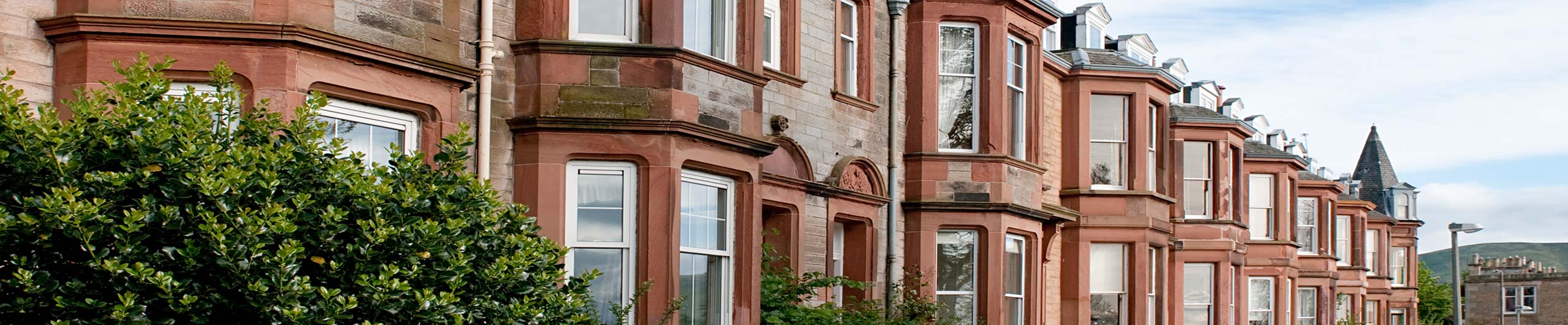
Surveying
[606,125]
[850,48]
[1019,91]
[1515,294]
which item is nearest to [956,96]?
[1019,91]

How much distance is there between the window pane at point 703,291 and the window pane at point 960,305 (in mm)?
6733

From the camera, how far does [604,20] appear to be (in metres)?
14.1


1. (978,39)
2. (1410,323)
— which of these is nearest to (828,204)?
(978,39)

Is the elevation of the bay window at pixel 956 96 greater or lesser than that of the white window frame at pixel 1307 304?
greater

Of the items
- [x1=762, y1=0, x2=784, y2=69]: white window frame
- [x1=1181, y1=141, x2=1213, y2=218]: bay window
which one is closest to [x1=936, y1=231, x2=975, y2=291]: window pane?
[x1=762, y1=0, x2=784, y2=69]: white window frame

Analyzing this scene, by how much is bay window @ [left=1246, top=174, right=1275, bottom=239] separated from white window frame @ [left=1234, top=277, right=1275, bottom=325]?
95cm

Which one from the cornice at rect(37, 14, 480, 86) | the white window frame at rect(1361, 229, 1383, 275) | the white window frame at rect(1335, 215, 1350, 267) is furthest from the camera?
the white window frame at rect(1361, 229, 1383, 275)

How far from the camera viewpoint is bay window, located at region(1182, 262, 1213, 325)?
31.6m

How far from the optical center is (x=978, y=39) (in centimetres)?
2117

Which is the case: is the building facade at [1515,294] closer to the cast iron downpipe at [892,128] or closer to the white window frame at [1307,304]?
the white window frame at [1307,304]

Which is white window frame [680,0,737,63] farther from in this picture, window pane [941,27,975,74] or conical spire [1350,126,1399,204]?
conical spire [1350,126,1399,204]

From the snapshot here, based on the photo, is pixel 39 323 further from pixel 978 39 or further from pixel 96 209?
pixel 978 39

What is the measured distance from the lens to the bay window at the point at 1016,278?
2200cm

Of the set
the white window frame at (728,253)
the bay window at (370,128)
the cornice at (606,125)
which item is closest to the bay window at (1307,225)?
the white window frame at (728,253)
